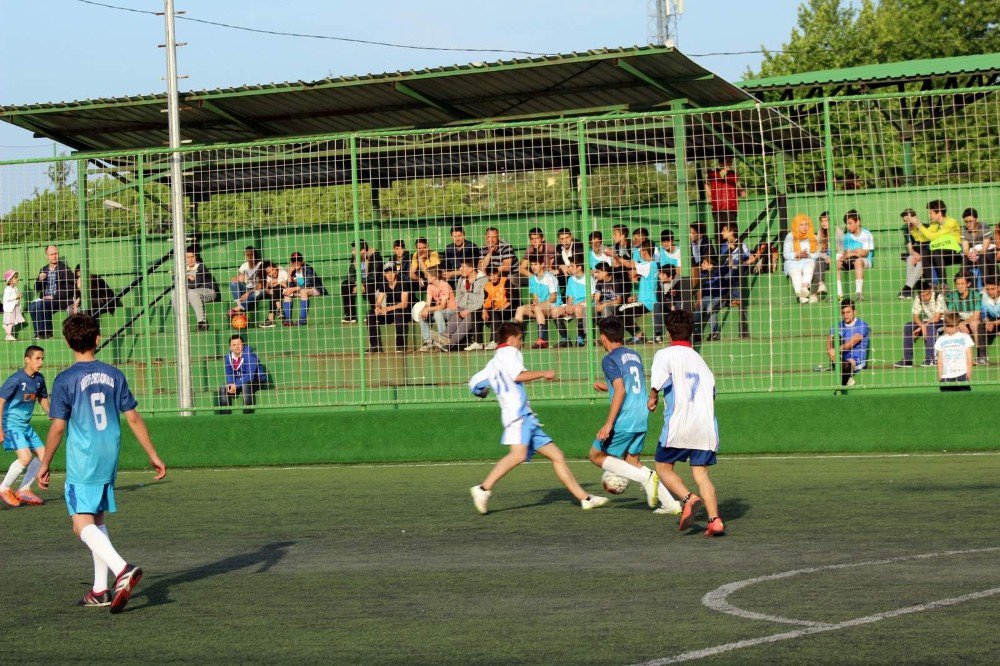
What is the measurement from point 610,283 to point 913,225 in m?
3.60

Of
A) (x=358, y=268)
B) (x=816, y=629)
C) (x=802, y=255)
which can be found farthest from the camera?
(x=358, y=268)

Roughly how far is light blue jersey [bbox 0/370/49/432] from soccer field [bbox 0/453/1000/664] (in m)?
1.08

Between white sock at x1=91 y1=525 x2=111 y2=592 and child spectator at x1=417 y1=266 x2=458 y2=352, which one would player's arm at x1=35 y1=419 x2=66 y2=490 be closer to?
white sock at x1=91 y1=525 x2=111 y2=592

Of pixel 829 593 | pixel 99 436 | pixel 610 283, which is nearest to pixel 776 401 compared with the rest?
pixel 610 283

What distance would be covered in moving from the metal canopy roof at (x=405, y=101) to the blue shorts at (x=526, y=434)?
7.49 m

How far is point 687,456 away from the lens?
9.84 m

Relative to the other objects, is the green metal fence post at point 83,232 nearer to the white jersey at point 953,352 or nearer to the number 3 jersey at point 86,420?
the number 3 jersey at point 86,420

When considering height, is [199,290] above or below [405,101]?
below

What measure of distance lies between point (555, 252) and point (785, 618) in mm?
9434

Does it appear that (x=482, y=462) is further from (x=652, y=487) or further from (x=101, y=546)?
(x=101, y=546)

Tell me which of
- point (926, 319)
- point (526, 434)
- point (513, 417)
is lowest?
point (526, 434)

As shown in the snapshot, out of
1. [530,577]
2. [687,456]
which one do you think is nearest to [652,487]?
[687,456]

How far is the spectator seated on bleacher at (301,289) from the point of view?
654 inches

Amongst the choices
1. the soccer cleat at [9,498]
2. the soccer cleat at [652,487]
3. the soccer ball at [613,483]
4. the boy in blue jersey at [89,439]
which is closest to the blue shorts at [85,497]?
the boy in blue jersey at [89,439]
